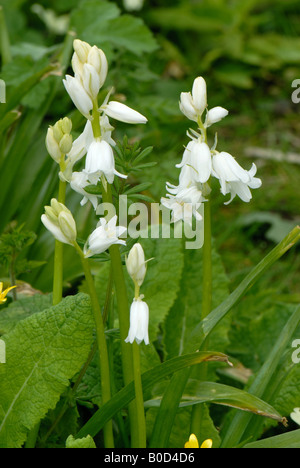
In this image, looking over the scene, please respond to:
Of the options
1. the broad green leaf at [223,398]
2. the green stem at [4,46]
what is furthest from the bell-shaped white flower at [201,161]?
the green stem at [4,46]

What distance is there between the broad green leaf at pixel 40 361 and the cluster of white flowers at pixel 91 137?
0.66 feet

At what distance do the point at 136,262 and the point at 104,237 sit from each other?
7cm

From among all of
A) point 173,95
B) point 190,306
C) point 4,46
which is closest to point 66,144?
point 190,306

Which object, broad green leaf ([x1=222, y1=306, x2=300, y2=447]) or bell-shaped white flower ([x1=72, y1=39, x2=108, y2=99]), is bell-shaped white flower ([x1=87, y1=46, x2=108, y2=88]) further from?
broad green leaf ([x1=222, y1=306, x2=300, y2=447])

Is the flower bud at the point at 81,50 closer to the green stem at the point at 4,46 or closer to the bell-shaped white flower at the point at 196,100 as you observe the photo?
the bell-shaped white flower at the point at 196,100

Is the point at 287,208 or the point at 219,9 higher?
the point at 219,9

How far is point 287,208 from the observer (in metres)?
3.28

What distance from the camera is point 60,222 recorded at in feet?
3.95

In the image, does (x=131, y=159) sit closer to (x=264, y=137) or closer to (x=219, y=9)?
(x=264, y=137)

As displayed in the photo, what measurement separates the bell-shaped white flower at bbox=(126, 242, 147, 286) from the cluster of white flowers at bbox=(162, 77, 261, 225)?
0.15 meters

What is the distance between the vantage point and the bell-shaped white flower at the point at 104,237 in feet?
3.93
